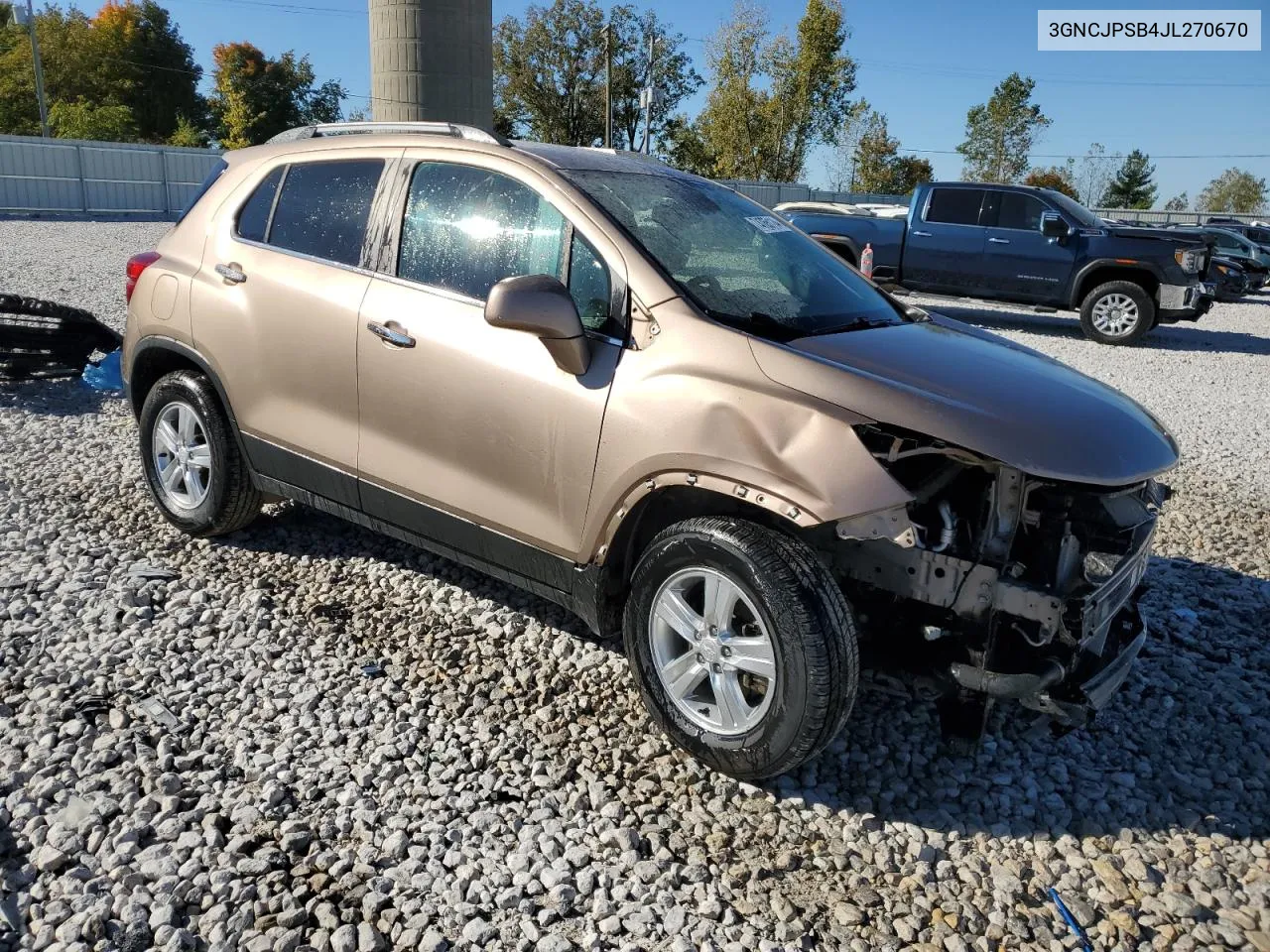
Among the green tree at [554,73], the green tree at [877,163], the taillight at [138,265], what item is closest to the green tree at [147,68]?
the green tree at [554,73]

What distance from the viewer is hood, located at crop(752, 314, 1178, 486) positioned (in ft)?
8.91

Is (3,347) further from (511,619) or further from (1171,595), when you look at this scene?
(1171,595)

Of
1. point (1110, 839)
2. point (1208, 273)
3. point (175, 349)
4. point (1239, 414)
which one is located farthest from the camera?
point (1208, 273)

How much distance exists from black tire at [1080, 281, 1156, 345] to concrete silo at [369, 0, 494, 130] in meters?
8.43

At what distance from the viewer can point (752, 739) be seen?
2.93 m

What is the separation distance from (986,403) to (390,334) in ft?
6.84

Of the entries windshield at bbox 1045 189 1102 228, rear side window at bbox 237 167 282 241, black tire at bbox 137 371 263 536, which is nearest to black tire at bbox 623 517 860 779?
black tire at bbox 137 371 263 536

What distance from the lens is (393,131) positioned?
4.08 meters

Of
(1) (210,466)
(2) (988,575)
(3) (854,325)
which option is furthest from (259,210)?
(2) (988,575)

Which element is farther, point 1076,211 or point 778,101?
point 778,101

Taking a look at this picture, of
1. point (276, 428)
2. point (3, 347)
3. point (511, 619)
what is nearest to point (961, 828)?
point (511, 619)

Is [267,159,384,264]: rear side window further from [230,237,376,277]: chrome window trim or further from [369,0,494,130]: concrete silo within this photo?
[369,0,494,130]: concrete silo

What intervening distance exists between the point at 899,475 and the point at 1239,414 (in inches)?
303

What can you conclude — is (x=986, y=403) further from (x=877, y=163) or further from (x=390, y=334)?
(x=877, y=163)
